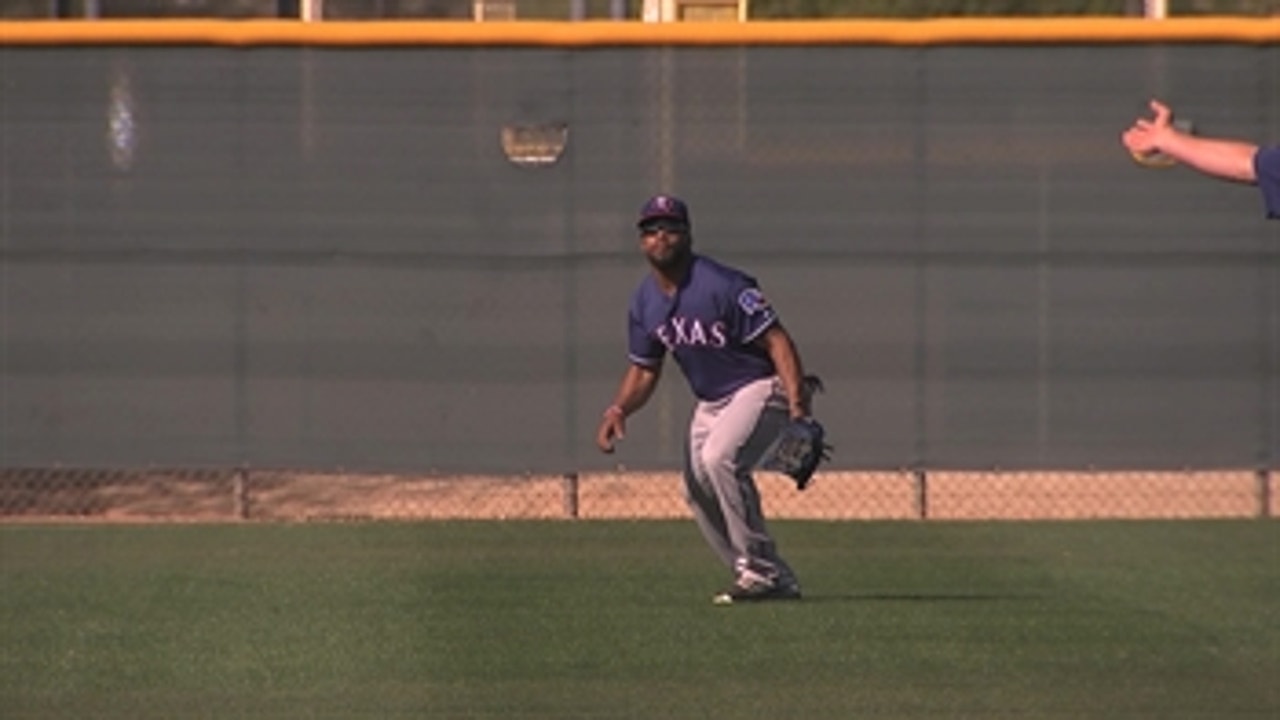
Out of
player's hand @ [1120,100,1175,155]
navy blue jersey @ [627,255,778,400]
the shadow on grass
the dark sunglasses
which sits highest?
player's hand @ [1120,100,1175,155]

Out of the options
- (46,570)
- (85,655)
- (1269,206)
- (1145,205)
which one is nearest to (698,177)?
(1145,205)

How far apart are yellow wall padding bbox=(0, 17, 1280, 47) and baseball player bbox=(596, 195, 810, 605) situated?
3945 mm

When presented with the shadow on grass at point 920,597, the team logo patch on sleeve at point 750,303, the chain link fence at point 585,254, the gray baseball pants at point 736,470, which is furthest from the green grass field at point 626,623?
the team logo patch on sleeve at point 750,303

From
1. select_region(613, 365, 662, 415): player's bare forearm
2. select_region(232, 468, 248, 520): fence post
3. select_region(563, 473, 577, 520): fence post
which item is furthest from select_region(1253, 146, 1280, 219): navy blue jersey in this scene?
select_region(232, 468, 248, 520): fence post

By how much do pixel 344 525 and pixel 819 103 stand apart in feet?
11.3

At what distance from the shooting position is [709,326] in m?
12.6

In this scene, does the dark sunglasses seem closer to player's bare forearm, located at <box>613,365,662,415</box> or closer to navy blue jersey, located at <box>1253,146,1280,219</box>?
player's bare forearm, located at <box>613,365,662,415</box>

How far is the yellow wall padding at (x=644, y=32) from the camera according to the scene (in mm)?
16547

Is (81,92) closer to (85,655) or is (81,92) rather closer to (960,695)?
(85,655)

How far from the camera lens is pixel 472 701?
33.4 ft

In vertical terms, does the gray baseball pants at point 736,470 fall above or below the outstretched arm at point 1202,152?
below

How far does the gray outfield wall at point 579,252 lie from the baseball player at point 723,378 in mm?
3652

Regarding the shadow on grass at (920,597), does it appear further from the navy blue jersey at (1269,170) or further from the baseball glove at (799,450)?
the navy blue jersey at (1269,170)

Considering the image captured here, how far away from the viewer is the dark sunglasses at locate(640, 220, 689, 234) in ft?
40.9
